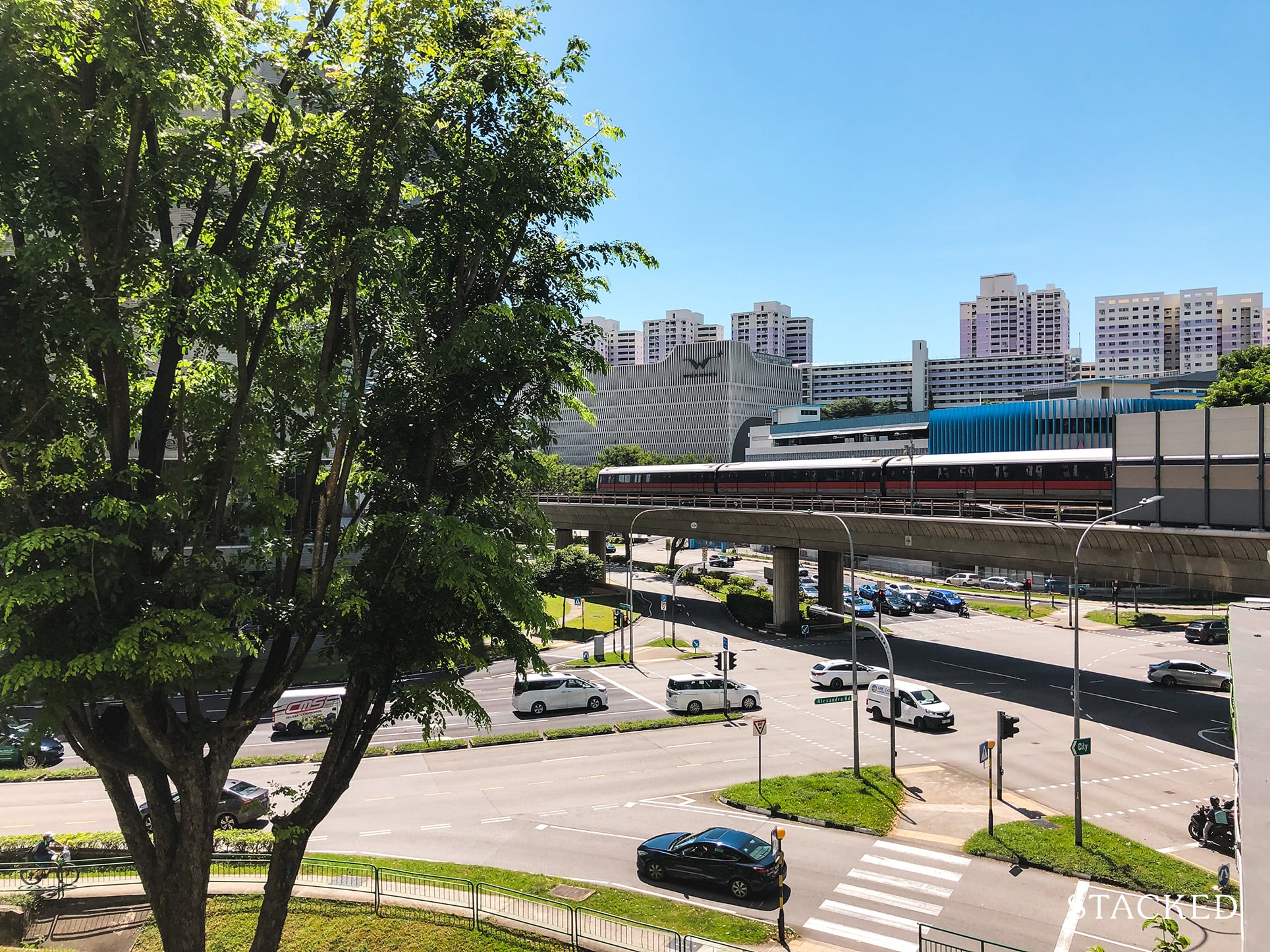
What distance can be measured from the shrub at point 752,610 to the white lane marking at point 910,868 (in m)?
33.4

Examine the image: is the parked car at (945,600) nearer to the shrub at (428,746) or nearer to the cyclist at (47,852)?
the shrub at (428,746)

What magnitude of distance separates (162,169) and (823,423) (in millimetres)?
133146

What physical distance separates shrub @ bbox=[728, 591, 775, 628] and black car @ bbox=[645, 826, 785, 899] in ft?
115

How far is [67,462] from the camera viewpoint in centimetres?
888

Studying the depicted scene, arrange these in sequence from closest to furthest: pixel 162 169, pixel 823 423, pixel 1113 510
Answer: pixel 162 169 → pixel 1113 510 → pixel 823 423

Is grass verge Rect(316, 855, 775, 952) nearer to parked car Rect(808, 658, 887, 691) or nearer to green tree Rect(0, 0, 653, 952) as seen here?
green tree Rect(0, 0, 653, 952)

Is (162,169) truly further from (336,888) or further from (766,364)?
(766,364)

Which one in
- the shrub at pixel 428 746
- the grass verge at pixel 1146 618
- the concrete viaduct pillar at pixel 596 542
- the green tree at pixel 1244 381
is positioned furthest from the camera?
the concrete viaduct pillar at pixel 596 542

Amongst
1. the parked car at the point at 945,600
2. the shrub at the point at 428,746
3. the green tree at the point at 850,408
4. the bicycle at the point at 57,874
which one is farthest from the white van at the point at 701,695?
the green tree at the point at 850,408

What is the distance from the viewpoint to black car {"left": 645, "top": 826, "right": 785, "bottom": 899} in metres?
16.9

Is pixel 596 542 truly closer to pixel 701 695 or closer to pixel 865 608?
pixel 865 608

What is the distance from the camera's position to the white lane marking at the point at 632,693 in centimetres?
3406

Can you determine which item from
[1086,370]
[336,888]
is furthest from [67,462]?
[1086,370]

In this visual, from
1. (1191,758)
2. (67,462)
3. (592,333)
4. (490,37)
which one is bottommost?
(1191,758)
